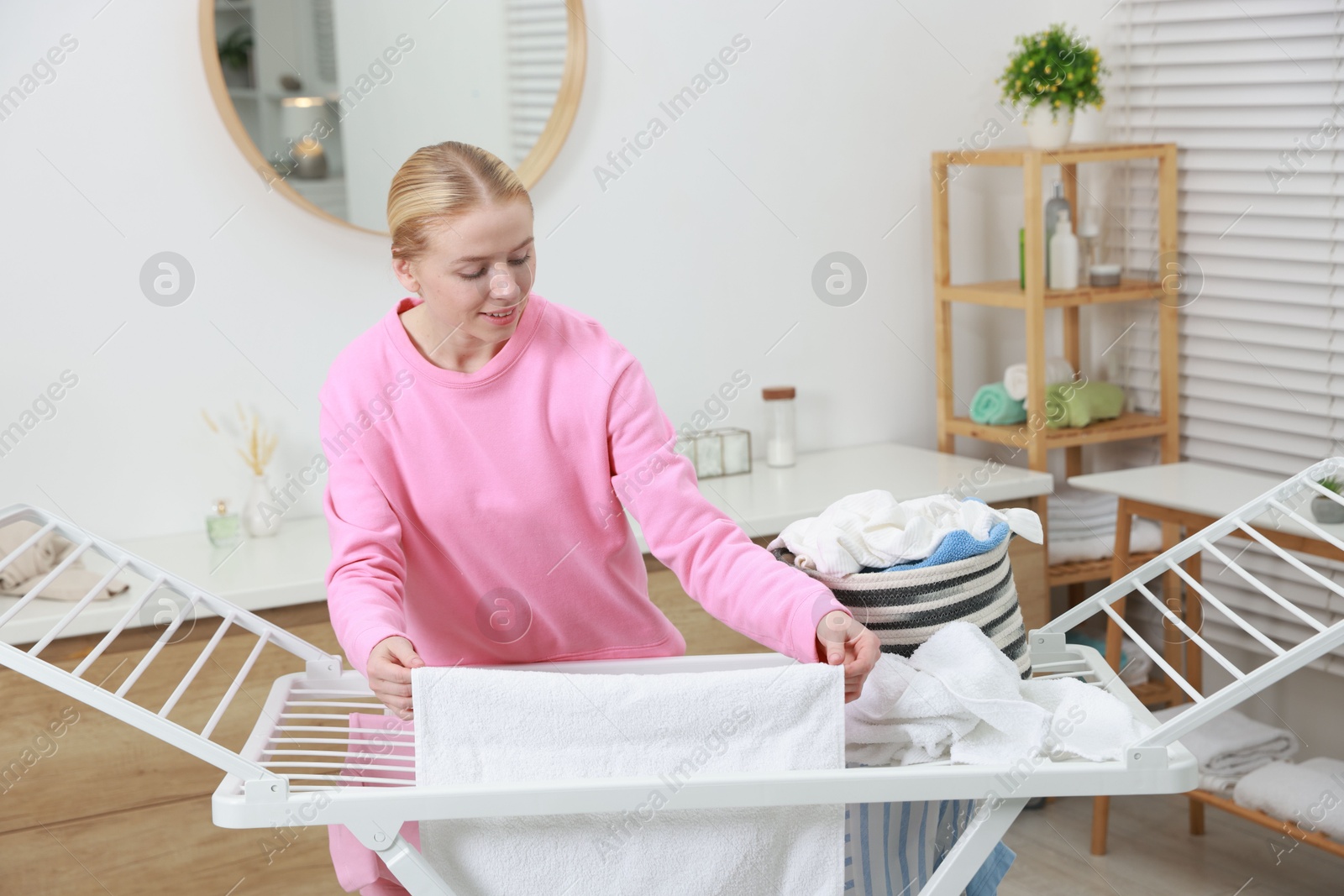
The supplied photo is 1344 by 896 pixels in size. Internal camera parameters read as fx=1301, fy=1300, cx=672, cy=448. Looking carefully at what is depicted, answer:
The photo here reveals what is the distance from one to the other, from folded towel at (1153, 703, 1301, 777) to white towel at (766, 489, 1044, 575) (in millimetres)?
1199

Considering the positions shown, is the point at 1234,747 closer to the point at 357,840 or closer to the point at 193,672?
the point at 357,840

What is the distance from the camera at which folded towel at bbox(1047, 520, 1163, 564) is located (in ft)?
8.79

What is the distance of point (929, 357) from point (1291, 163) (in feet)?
2.81

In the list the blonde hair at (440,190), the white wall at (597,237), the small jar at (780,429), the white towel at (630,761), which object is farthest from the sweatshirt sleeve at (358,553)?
the small jar at (780,429)

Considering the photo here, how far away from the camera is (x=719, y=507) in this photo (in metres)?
2.39

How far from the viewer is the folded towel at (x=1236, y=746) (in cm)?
236

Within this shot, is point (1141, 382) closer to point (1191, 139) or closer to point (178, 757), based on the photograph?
point (1191, 139)

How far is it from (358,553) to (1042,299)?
1745mm

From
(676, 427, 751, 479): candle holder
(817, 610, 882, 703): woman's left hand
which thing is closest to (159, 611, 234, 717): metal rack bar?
(817, 610, 882, 703): woman's left hand

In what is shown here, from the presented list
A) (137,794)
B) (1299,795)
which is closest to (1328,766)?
(1299,795)

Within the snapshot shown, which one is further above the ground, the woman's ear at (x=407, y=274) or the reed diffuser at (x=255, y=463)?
the woman's ear at (x=407, y=274)

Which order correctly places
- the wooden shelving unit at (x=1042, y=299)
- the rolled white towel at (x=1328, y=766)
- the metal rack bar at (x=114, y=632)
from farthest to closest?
the wooden shelving unit at (x=1042, y=299), the rolled white towel at (x=1328, y=766), the metal rack bar at (x=114, y=632)

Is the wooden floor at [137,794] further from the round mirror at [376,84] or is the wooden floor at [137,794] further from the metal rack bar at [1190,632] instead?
the metal rack bar at [1190,632]

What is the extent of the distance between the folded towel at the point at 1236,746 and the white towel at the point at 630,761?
1.45m
